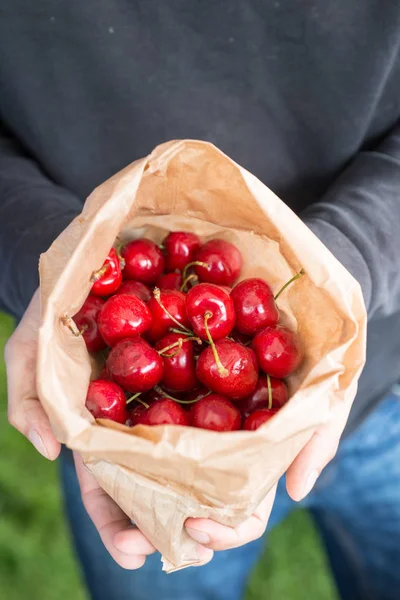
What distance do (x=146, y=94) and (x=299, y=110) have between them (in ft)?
0.65

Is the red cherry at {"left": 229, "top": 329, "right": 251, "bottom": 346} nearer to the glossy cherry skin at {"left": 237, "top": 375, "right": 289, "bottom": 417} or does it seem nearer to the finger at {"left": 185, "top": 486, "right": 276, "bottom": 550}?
the glossy cherry skin at {"left": 237, "top": 375, "right": 289, "bottom": 417}

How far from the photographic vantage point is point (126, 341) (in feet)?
2.07

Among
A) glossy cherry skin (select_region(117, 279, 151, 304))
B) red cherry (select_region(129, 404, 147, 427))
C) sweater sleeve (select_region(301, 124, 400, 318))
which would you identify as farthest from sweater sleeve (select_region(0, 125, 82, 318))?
sweater sleeve (select_region(301, 124, 400, 318))

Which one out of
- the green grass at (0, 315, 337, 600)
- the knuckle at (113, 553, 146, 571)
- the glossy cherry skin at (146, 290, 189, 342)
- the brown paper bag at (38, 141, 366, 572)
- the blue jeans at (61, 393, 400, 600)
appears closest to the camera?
the brown paper bag at (38, 141, 366, 572)

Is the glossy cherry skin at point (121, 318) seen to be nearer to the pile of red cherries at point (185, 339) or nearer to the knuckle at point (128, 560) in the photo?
the pile of red cherries at point (185, 339)

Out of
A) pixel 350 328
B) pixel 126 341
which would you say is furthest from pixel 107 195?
pixel 350 328

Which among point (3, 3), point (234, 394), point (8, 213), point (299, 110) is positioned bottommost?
point (234, 394)

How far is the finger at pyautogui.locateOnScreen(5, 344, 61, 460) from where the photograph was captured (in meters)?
0.55

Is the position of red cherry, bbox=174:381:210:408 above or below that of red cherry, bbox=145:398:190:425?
below

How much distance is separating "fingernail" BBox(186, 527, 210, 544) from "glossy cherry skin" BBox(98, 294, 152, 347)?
223mm

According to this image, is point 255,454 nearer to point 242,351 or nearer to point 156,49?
point 242,351

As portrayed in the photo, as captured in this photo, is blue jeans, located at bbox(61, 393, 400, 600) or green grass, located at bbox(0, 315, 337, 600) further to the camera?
green grass, located at bbox(0, 315, 337, 600)

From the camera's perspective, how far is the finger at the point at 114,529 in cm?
57

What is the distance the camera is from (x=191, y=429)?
1.59 feet
